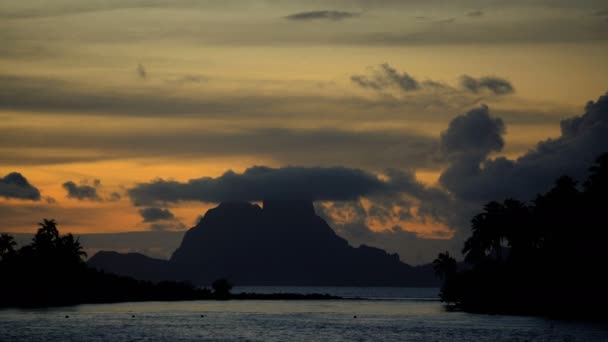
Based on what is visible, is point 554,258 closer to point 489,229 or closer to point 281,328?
point 489,229

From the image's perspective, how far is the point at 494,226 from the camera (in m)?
183

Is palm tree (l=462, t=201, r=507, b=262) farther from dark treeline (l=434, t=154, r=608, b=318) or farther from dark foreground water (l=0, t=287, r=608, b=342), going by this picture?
dark foreground water (l=0, t=287, r=608, b=342)

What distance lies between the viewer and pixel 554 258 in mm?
160000

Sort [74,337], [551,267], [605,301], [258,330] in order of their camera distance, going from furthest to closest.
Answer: [551,267] → [605,301] → [258,330] → [74,337]

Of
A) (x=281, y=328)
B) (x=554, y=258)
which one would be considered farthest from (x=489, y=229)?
(x=281, y=328)

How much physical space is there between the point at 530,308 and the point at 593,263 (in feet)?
44.5

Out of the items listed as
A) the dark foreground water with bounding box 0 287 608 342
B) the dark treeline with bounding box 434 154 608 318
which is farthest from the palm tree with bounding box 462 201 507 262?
the dark foreground water with bounding box 0 287 608 342

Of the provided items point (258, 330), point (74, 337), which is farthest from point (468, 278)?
point (74, 337)

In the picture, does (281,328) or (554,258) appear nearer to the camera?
(281,328)

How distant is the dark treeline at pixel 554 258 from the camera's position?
146000 mm

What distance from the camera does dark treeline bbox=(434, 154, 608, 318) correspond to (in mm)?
146000

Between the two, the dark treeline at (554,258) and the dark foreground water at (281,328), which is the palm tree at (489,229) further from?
the dark foreground water at (281,328)

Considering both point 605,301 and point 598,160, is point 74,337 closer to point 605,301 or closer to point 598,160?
point 605,301

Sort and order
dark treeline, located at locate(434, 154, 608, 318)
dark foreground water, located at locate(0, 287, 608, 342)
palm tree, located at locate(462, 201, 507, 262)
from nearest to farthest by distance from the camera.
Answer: dark foreground water, located at locate(0, 287, 608, 342), dark treeline, located at locate(434, 154, 608, 318), palm tree, located at locate(462, 201, 507, 262)
